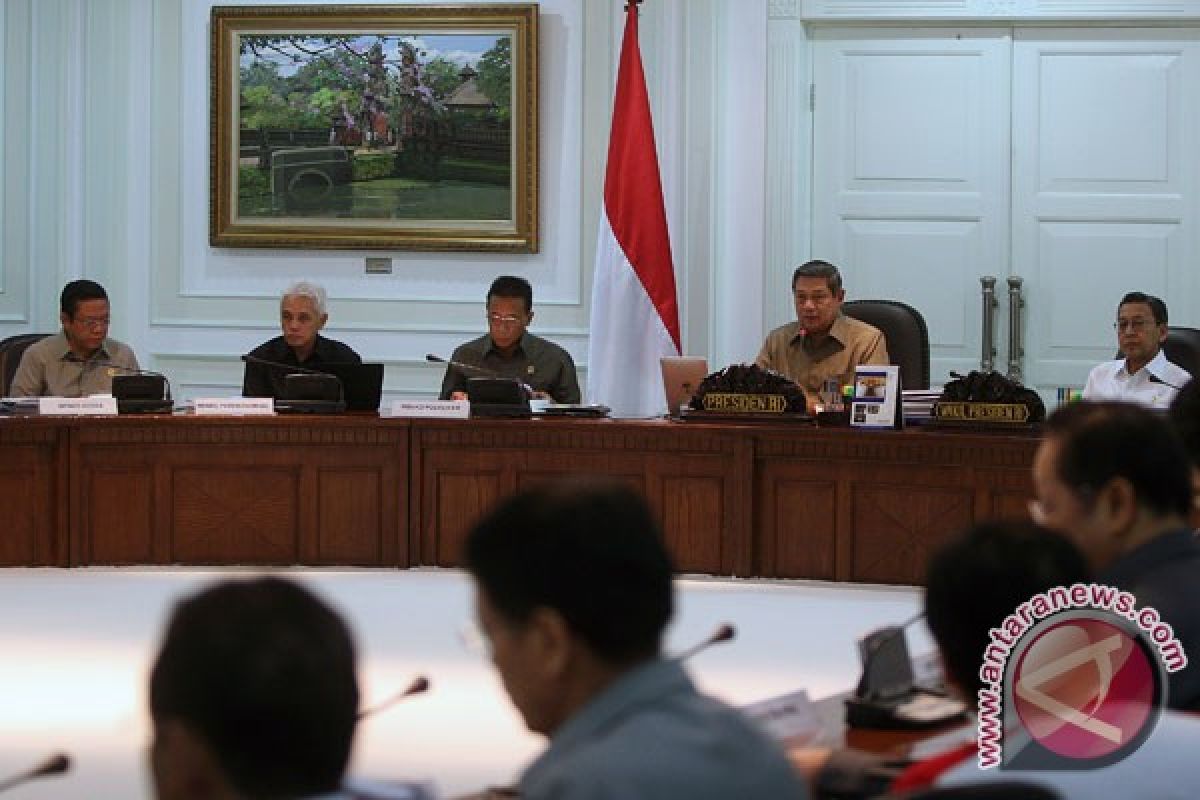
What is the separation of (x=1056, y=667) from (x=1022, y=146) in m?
6.43

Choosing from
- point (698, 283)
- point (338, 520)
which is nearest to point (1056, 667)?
A: point (338, 520)

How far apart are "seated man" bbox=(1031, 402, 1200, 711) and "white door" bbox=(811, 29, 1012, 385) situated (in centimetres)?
575

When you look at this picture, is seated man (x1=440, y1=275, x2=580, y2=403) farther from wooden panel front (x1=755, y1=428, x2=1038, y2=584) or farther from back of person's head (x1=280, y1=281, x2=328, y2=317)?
wooden panel front (x1=755, y1=428, x2=1038, y2=584)

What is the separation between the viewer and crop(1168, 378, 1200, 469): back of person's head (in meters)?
2.78

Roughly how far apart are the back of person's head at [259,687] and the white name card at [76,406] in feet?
18.0

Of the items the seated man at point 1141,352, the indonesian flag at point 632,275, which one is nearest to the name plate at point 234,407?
the indonesian flag at point 632,275

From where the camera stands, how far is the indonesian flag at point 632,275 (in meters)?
7.93

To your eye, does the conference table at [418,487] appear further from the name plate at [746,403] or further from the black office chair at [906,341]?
the black office chair at [906,341]

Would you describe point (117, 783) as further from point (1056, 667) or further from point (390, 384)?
point (390, 384)

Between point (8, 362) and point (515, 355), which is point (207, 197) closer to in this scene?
point (8, 362)

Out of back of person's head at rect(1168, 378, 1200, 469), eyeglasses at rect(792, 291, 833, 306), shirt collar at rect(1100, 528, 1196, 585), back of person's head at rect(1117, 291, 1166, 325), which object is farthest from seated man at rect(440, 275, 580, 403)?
shirt collar at rect(1100, 528, 1196, 585)

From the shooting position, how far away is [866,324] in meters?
7.11

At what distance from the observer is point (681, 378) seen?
6840mm

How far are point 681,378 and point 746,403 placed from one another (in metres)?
0.35
